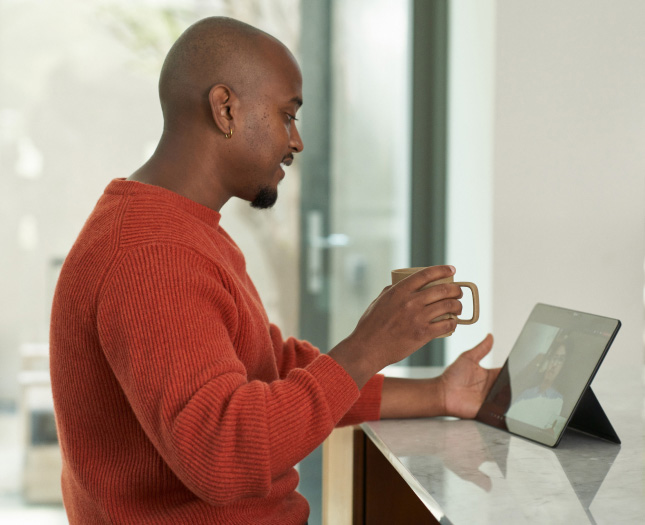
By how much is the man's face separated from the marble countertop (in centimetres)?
46

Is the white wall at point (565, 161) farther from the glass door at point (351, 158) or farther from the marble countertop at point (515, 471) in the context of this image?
the marble countertop at point (515, 471)

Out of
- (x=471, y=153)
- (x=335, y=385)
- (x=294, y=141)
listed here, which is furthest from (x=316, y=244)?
(x=335, y=385)

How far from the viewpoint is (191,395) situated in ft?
2.54

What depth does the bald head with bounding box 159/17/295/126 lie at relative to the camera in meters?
1.02

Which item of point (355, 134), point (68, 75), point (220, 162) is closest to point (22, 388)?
point (68, 75)

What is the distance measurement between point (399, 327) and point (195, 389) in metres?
0.29

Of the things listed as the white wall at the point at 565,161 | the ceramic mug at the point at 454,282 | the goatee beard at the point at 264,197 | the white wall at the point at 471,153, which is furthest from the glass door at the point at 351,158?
the ceramic mug at the point at 454,282

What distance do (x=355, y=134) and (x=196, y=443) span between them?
1669 millimetres

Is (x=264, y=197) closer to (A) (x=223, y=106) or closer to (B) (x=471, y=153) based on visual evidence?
(A) (x=223, y=106)

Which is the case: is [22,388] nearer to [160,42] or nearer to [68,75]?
[68,75]

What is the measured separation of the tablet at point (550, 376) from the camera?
1.04m

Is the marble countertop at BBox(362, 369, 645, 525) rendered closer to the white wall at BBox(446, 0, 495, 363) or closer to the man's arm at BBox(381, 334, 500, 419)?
the man's arm at BBox(381, 334, 500, 419)

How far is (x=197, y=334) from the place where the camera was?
0.81 m

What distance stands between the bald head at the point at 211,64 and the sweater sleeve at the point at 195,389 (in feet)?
0.91
